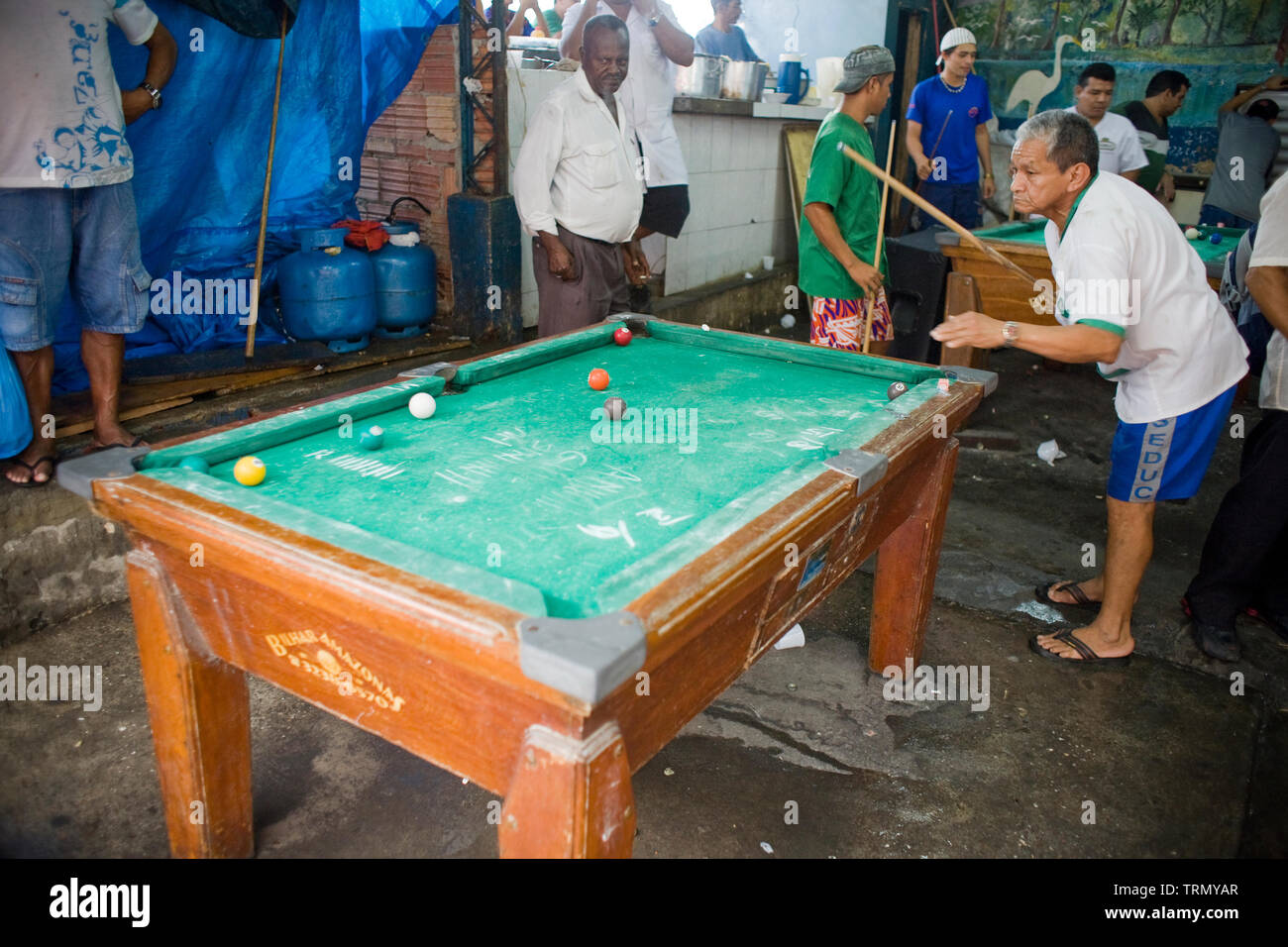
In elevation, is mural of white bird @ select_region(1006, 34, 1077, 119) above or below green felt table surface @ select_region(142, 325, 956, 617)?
above

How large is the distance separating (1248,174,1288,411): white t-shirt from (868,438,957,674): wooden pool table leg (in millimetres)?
1109

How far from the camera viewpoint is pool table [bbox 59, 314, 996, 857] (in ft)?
4.34

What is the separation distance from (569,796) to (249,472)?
919mm

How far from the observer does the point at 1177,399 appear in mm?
2672

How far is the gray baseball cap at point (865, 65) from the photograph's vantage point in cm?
354

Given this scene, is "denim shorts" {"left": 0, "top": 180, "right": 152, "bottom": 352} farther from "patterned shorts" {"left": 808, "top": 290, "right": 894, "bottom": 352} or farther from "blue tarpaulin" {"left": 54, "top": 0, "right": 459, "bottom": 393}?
"patterned shorts" {"left": 808, "top": 290, "right": 894, "bottom": 352}

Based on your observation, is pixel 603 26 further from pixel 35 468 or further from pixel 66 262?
pixel 35 468

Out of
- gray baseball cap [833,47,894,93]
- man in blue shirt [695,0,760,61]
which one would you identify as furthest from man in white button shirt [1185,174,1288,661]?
man in blue shirt [695,0,760,61]

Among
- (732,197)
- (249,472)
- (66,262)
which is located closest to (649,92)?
(732,197)

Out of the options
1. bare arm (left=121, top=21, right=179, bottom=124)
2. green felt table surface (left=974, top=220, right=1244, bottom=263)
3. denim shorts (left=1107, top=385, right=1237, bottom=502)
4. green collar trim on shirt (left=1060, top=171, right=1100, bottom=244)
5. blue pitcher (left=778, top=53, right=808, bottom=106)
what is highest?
blue pitcher (left=778, top=53, right=808, bottom=106)

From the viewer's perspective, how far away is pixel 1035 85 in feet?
30.2

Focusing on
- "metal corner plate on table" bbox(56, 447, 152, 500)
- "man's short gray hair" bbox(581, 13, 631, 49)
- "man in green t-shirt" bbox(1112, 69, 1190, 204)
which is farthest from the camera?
"man in green t-shirt" bbox(1112, 69, 1190, 204)
